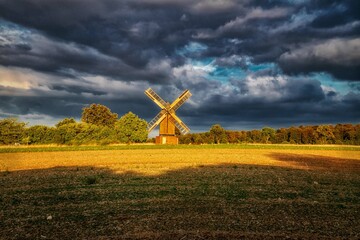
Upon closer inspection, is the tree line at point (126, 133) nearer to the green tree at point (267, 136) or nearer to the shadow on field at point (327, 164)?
the green tree at point (267, 136)

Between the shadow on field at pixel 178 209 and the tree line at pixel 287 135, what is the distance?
7215 cm

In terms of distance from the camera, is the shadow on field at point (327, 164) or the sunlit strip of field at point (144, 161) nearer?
the sunlit strip of field at point (144, 161)

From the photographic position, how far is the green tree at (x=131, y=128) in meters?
86.9

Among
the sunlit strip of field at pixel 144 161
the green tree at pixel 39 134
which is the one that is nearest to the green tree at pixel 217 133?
the green tree at pixel 39 134

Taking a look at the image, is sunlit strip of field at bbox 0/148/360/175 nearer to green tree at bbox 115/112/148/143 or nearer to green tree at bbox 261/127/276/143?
green tree at bbox 115/112/148/143

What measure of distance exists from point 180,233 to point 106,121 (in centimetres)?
10716

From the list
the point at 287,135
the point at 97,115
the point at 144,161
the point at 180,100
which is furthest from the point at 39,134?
the point at 287,135

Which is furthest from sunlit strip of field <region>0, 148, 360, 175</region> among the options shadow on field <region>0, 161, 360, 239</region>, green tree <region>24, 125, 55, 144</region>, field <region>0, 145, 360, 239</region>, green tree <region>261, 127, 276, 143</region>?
green tree <region>261, 127, 276, 143</region>

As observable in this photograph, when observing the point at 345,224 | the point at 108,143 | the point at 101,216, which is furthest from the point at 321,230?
the point at 108,143

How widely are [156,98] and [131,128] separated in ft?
34.7

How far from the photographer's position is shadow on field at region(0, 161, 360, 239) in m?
10.7

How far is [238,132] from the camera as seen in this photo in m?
102

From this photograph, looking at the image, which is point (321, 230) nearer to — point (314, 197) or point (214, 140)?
point (314, 197)

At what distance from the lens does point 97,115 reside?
113m
